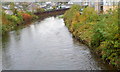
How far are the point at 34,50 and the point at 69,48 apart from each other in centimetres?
293

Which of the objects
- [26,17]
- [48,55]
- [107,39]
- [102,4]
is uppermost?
[102,4]

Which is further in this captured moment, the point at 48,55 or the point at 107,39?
the point at 48,55

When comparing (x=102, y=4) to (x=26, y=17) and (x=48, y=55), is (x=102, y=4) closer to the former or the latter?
(x=26, y=17)

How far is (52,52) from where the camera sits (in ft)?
56.8

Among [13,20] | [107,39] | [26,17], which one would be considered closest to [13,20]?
[13,20]

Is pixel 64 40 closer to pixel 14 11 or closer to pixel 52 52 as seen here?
pixel 52 52

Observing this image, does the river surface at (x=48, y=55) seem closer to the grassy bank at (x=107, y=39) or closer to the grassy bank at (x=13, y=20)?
the grassy bank at (x=107, y=39)

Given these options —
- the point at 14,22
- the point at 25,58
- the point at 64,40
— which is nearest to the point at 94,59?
the point at 25,58

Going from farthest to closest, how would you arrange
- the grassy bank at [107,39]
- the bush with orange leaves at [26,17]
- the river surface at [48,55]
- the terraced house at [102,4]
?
the bush with orange leaves at [26,17] < the terraced house at [102,4] < the river surface at [48,55] < the grassy bank at [107,39]

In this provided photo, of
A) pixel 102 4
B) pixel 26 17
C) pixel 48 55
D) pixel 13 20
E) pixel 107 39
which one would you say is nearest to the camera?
pixel 107 39

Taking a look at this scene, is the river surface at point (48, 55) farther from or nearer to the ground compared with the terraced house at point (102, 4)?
nearer to the ground

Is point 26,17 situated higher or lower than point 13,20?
lower

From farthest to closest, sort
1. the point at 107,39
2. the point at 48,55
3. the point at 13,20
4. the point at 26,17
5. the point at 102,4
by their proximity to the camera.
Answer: the point at 26,17 → the point at 13,20 → the point at 102,4 → the point at 48,55 → the point at 107,39

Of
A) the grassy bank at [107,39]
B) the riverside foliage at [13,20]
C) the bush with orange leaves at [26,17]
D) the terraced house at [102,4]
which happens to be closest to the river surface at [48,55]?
the grassy bank at [107,39]
